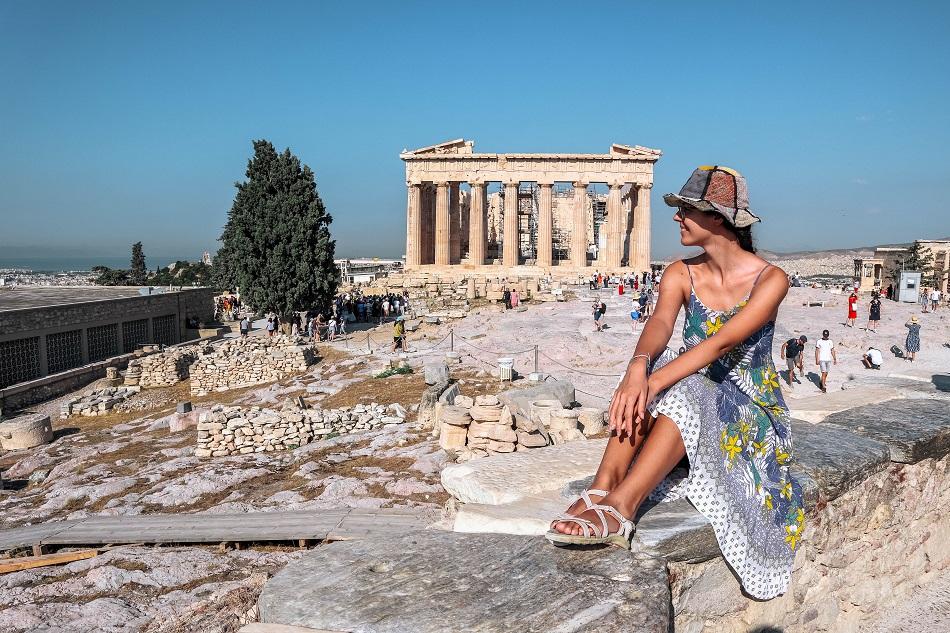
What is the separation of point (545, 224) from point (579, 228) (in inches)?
86.4

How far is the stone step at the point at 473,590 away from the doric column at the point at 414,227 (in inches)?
1640

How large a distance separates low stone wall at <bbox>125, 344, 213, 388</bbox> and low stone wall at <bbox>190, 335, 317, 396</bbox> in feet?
5.21

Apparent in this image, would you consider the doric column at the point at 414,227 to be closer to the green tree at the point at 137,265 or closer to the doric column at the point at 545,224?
the doric column at the point at 545,224

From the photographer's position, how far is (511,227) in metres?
44.2

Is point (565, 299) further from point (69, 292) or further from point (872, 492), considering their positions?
point (872, 492)

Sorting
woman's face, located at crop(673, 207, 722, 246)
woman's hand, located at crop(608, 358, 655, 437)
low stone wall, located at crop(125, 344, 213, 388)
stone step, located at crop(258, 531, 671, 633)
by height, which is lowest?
low stone wall, located at crop(125, 344, 213, 388)

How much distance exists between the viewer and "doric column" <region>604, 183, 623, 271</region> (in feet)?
142

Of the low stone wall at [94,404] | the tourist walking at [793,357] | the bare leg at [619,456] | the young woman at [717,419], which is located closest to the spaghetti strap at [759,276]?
the young woman at [717,419]

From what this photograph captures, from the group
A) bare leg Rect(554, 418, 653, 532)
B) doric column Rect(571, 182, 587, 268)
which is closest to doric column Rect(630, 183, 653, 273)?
doric column Rect(571, 182, 587, 268)

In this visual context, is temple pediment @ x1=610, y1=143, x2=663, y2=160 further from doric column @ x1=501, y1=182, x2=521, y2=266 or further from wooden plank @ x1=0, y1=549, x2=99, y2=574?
Result: wooden plank @ x1=0, y1=549, x2=99, y2=574

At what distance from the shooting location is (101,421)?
755 inches

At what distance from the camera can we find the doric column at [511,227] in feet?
144

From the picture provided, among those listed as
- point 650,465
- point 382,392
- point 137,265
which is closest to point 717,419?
point 650,465

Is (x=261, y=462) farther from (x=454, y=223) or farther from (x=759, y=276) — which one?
(x=454, y=223)
